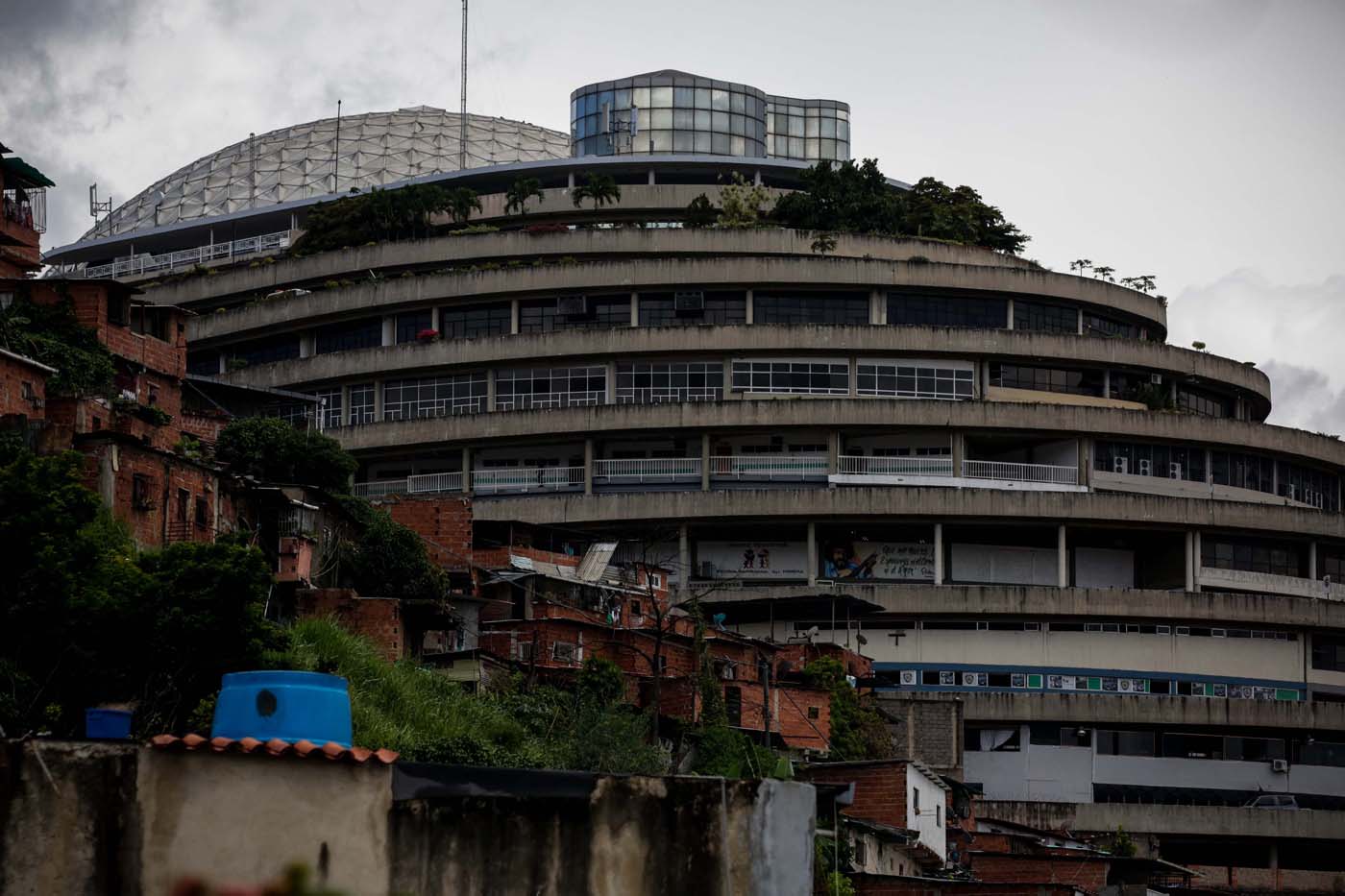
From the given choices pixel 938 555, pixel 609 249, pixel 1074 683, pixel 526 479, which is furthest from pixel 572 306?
pixel 1074 683

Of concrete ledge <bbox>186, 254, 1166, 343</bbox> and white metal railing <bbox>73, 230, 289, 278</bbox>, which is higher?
white metal railing <bbox>73, 230, 289, 278</bbox>

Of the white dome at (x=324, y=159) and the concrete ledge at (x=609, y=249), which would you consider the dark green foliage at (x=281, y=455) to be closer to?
the concrete ledge at (x=609, y=249)

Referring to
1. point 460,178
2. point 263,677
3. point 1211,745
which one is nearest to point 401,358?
point 460,178

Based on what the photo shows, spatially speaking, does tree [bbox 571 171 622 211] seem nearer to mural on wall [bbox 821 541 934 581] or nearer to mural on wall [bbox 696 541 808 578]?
mural on wall [bbox 696 541 808 578]

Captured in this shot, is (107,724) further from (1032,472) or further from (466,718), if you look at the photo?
(1032,472)

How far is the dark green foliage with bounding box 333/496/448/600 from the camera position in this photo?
4781 cm

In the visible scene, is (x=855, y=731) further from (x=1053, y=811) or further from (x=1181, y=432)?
(x=1181, y=432)

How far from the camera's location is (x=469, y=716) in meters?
39.6

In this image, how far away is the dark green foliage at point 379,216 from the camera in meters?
86.8

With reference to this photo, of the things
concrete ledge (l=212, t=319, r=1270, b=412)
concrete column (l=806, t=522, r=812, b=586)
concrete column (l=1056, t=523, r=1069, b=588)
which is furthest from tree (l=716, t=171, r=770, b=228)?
concrete column (l=1056, t=523, r=1069, b=588)

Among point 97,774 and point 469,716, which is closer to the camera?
point 97,774

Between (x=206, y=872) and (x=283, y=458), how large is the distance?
129 feet

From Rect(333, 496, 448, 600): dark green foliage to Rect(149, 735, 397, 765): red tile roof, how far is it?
→ 103ft

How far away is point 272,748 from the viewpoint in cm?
1582
